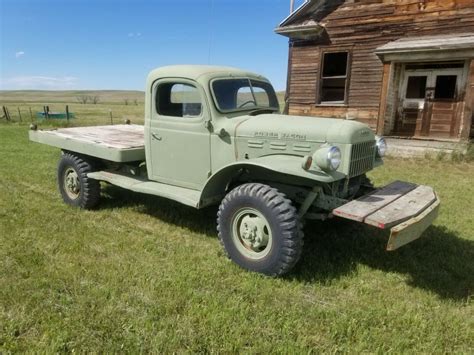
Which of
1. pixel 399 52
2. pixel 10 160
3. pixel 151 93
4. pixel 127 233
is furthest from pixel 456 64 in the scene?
pixel 10 160

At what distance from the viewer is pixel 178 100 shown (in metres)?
4.60

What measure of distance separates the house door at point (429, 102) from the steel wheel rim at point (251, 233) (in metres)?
9.35

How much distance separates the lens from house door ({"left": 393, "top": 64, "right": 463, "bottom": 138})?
10789mm

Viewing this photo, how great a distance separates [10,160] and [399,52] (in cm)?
1029

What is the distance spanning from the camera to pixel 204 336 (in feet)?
8.76

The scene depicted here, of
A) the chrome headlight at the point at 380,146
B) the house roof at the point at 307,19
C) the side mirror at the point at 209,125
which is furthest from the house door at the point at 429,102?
the side mirror at the point at 209,125

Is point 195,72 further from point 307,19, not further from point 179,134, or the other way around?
point 307,19

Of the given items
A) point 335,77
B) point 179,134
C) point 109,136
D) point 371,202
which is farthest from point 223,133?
point 335,77

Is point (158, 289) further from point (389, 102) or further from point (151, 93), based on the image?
point (389, 102)

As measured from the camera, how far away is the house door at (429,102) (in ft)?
35.4

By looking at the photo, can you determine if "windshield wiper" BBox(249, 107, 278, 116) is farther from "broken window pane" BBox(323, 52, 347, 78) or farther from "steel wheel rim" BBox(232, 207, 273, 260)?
"broken window pane" BBox(323, 52, 347, 78)

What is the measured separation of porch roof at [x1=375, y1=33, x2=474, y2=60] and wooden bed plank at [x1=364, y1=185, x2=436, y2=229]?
723 cm

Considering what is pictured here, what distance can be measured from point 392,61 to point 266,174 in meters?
8.67

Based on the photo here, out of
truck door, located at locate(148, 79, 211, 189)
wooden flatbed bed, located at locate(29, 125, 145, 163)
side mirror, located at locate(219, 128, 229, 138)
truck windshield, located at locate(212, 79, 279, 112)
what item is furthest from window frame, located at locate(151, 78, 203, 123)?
wooden flatbed bed, located at locate(29, 125, 145, 163)
